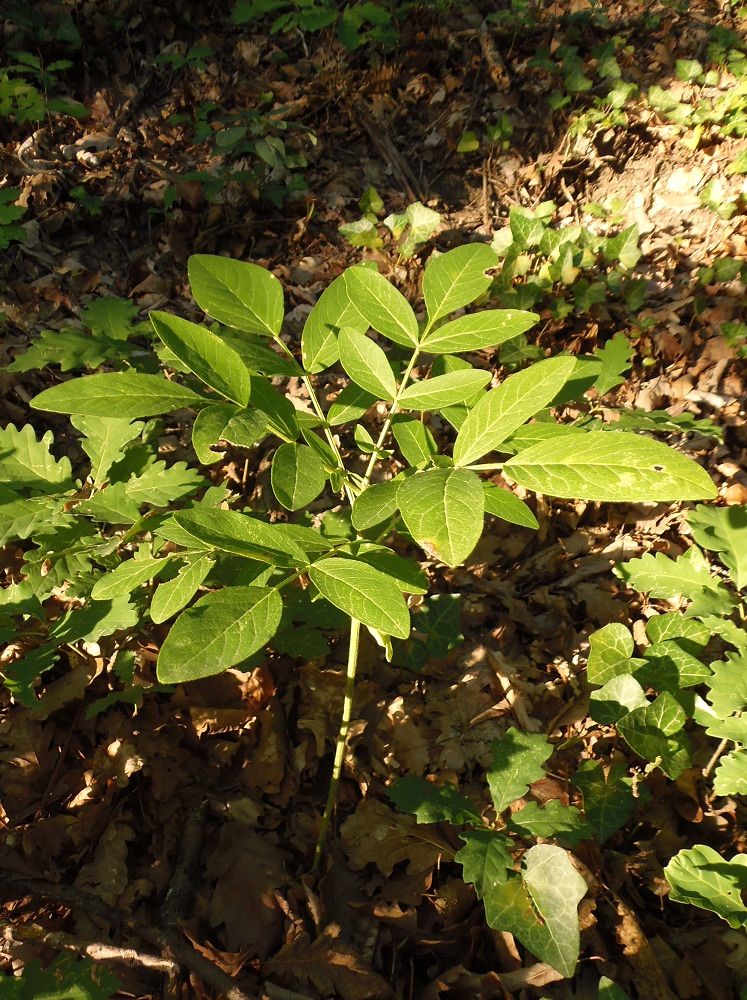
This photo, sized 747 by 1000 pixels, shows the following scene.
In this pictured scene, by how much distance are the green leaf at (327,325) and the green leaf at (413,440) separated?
9.6 inches

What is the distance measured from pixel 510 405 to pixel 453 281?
0.44 m

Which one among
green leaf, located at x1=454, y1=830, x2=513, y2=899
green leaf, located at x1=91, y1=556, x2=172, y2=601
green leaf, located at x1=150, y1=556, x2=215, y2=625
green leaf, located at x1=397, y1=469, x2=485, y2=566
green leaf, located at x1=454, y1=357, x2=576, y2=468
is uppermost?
green leaf, located at x1=454, y1=357, x2=576, y2=468

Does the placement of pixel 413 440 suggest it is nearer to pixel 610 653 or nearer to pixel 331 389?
pixel 610 653

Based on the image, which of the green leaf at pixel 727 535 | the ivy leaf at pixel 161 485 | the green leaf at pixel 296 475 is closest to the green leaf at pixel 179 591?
the green leaf at pixel 296 475

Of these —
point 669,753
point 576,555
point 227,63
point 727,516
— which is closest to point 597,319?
point 576,555

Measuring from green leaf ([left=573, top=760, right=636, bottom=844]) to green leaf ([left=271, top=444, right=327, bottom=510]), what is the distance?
4.31ft

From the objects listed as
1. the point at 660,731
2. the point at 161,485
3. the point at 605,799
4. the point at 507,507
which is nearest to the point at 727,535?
the point at 660,731

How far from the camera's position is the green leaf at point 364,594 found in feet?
3.34

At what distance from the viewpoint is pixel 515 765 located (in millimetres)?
1803

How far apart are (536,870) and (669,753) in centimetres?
51

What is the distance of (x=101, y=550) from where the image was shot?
6.07ft

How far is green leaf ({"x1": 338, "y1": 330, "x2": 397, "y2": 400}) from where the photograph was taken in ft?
4.15

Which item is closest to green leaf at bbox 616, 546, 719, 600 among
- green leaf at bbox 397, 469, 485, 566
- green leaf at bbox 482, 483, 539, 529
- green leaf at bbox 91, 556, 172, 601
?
green leaf at bbox 482, 483, 539, 529

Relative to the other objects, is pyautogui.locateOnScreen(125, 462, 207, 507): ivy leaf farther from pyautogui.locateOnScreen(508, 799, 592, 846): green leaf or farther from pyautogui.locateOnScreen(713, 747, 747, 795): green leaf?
pyautogui.locateOnScreen(713, 747, 747, 795): green leaf
